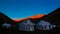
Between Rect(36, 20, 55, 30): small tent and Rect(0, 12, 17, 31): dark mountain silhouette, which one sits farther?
Rect(0, 12, 17, 31): dark mountain silhouette

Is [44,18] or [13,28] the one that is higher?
[44,18]

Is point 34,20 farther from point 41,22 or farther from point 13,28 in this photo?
point 13,28

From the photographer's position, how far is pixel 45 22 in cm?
1344

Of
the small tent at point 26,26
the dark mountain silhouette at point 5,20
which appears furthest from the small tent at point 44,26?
the dark mountain silhouette at point 5,20

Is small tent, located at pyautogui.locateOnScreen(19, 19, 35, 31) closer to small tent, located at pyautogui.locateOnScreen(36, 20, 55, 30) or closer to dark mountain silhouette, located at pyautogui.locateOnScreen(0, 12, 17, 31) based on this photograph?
small tent, located at pyautogui.locateOnScreen(36, 20, 55, 30)

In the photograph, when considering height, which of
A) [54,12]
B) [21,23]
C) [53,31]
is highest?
[54,12]

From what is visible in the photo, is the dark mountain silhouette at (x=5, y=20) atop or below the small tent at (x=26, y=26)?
atop

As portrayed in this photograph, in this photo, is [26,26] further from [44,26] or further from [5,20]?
[5,20]

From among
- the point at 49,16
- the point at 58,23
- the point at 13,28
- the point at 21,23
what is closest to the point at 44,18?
the point at 49,16

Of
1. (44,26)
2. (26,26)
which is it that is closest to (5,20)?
(26,26)

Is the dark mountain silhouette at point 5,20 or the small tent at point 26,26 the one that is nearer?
the small tent at point 26,26

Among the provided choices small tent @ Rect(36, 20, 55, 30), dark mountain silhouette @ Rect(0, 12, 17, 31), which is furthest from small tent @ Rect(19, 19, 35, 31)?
dark mountain silhouette @ Rect(0, 12, 17, 31)

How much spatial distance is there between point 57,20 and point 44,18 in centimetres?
126

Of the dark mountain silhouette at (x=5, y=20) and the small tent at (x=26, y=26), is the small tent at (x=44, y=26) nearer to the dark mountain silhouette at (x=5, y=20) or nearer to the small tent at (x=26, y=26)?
the small tent at (x=26, y=26)
